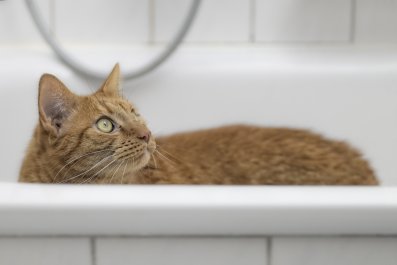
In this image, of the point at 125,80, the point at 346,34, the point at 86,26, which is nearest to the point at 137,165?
the point at 125,80

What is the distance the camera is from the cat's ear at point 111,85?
881 mm

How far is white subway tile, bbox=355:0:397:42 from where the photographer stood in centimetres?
148

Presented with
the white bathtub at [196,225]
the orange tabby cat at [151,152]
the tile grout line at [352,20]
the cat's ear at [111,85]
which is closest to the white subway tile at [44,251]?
→ the white bathtub at [196,225]

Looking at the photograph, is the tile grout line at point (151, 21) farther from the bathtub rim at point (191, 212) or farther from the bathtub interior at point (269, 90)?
the bathtub rim at point (191, 212)

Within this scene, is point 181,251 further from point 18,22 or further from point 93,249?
point 18,22

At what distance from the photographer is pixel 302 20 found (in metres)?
1.48

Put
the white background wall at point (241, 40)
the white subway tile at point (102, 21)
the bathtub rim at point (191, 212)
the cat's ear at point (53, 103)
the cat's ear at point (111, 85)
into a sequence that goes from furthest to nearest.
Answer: the white subway tile at point (102, 21) → the white background wall at point (241, 40) → the cat's ear at point (111, 85) → the cat's ear at point (53, 103) → the bathtub rim at point (191, 212)

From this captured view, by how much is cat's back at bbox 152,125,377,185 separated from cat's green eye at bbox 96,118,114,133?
7.2 inches

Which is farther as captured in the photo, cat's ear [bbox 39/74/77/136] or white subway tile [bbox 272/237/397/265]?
cat's ear [bbox 39/74/77/136]

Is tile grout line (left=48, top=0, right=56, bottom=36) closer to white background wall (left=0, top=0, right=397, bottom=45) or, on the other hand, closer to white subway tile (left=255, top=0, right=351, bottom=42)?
white background wall (left=0, top=0, right=397, bottom=45)

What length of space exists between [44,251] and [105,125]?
233 millimetres

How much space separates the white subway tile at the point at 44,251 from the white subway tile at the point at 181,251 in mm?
20

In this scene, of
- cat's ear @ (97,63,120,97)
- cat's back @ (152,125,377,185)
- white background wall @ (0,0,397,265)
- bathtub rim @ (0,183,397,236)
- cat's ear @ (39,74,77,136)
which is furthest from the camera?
white background wall @ (0,0,397,265)

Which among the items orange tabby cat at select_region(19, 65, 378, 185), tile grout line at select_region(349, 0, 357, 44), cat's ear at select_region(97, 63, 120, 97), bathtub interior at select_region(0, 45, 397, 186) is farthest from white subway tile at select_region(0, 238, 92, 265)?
tile grout line at select_region(349, 0, 357, 44)
